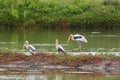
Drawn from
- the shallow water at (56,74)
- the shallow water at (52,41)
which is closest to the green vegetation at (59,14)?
the shallow water at (52,41)

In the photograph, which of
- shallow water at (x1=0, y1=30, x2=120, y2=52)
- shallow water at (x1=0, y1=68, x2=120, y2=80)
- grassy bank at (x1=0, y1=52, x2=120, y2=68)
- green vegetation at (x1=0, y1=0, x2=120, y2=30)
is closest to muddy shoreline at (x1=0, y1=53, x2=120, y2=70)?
grassy bank at (x1=0, y1=52, x2=120, y2=68)

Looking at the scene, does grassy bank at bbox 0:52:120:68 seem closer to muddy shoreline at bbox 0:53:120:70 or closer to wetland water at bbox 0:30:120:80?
muddy shoreline at bbox 0:53:120:70

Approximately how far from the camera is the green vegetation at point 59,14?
51.7 m

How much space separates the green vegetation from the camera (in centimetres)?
5172

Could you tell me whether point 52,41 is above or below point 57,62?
below

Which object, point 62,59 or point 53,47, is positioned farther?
point 53,47

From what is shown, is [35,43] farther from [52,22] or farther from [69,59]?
[52,22]

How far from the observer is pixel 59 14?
53.3 metres

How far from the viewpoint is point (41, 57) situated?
1046 inches

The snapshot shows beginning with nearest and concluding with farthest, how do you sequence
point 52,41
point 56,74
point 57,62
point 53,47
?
point 56,74
point 57,62
point 53,47
point 52,41

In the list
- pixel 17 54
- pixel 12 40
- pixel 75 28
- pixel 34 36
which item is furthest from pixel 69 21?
pixel 17 54

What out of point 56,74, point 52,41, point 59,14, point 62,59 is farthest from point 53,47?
point 59,14

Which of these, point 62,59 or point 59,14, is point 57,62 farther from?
point 59,14

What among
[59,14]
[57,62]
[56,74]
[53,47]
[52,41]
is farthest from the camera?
[59,14]
